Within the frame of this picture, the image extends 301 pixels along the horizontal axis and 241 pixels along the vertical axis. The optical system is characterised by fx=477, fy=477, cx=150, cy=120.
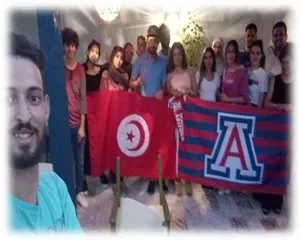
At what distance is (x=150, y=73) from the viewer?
3568 mm

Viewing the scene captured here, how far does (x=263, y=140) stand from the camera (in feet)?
11.1

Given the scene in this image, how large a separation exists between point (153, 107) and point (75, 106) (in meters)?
0.60

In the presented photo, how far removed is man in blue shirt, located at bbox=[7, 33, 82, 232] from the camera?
1.90 metres

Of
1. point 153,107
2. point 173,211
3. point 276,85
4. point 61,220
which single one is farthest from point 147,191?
point 61,220

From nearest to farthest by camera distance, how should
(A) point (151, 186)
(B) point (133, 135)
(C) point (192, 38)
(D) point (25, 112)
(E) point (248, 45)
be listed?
(D) point (25, 112) < (B) point (133, 135) < (A) point (151, 186) < (E) point (248, 45) < (C) point (192, 38)

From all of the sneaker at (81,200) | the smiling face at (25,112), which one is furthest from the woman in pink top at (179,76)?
the smiling face at (25,112)

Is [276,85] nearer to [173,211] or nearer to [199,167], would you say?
[199,167]

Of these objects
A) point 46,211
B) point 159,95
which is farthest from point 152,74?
point 46,211

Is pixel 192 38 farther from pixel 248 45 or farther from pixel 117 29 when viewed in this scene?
pixel 248 45

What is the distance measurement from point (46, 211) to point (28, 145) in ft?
0.95

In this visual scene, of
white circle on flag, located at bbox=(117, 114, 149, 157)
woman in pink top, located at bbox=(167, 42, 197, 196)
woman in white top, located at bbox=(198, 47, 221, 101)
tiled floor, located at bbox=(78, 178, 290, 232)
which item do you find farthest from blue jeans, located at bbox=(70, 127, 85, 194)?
woman in white top, located at bbox=(198, 47, 221, 101)

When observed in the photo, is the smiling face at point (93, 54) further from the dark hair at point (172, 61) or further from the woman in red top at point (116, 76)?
the dark hair at point (172, 61)

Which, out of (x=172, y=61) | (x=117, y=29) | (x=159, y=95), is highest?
(x=117, y=29)

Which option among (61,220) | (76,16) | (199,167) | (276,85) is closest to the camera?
(61,220)
